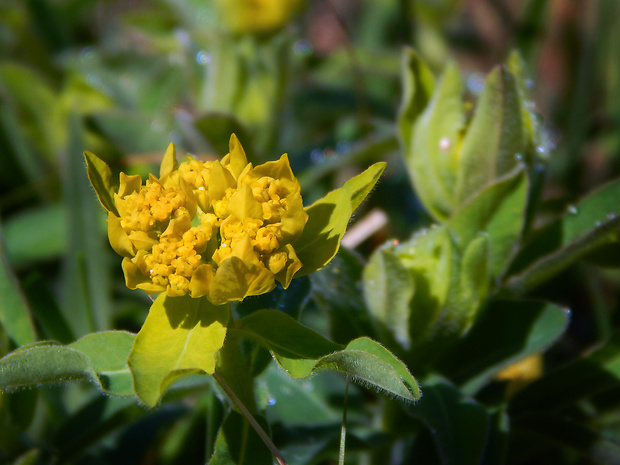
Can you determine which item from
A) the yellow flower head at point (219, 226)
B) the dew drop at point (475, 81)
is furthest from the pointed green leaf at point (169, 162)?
the dew drop at point (475, 81)

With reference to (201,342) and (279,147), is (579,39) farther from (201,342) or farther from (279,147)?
(201,342)

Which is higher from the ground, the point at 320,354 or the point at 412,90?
the point at 412,90

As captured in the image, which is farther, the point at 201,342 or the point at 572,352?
the point at 572,352

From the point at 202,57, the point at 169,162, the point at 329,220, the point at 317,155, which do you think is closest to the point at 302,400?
the point at 329,220

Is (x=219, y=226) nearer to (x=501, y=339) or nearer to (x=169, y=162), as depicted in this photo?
(x=169, y=162)

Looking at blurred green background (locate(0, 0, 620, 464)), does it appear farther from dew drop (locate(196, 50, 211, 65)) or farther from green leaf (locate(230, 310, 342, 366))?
green leaf (locate(230, 310, 342, 366))

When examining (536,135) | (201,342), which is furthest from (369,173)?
(536,135)
